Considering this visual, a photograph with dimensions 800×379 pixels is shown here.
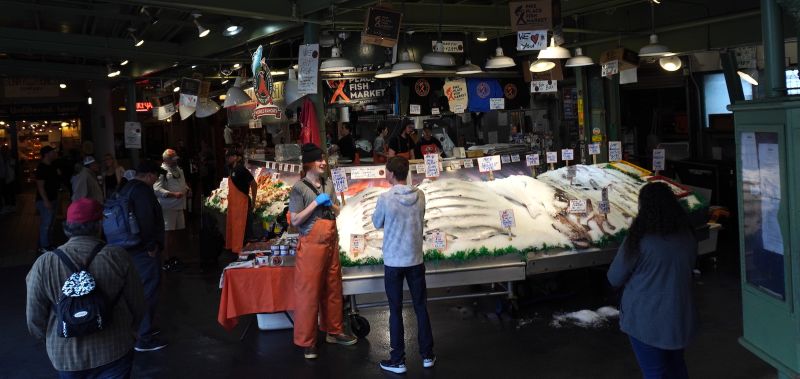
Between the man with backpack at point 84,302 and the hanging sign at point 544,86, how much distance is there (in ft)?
28.3

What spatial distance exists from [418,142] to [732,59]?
32.9ft

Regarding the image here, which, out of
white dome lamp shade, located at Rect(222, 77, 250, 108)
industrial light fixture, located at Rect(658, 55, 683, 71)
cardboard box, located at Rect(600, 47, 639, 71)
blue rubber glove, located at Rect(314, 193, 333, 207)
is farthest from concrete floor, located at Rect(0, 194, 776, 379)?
industrial light fixture, located at Rect(658, 55, 683, 71)

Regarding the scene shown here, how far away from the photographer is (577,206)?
844 centimetres

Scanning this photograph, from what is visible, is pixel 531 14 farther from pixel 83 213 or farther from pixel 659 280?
pixel 83 213

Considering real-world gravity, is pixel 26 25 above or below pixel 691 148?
above

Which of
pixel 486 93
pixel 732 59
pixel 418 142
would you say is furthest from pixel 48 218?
pixel 732 59

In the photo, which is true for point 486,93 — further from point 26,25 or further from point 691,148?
point 26,25

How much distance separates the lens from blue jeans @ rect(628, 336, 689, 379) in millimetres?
4605

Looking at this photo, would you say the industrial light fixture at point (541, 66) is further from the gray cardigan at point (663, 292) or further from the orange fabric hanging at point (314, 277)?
the gray cardigan at point (663, 292)

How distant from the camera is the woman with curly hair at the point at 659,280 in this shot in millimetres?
4527

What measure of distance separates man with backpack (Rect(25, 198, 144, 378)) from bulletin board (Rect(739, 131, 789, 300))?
386 cm

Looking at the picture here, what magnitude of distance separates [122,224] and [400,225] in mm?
2821

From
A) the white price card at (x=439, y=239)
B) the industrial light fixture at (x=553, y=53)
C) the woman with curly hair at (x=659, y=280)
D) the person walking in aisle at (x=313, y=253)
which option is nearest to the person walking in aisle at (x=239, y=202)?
the person walking in aisle at (x=313, y=253)

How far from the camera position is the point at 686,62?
15016mm
